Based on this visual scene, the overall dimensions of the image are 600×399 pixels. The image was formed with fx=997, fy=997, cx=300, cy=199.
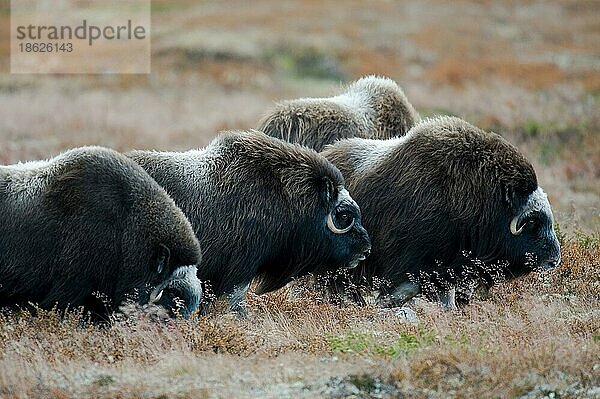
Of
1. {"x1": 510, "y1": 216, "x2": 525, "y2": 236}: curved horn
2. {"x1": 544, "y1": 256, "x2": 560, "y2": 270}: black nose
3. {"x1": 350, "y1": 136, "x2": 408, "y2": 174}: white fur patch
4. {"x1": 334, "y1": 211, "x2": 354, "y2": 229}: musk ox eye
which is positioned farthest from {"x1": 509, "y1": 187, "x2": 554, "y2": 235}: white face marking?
{"x1": 334, "y1": 211, "x2": 354, "y2": 229}: musk ox eye

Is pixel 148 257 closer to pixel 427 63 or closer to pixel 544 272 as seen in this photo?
pixel 544 272

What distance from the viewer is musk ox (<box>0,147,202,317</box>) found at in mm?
6230

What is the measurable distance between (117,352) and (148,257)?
0.71 m

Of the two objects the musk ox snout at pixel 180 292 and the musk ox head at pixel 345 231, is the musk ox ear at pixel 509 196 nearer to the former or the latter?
the musk ox head at pixel 345 231

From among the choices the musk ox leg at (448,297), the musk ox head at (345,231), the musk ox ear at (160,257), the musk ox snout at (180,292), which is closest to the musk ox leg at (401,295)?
the musk ox leg at (448,297)

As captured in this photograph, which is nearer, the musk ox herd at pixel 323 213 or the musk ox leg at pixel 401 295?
the musk ox herd at pixel 323 213

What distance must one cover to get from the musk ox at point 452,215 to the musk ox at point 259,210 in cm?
27

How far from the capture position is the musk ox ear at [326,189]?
23.6 feet

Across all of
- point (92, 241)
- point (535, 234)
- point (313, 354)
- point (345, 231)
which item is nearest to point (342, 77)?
point (535, 234)

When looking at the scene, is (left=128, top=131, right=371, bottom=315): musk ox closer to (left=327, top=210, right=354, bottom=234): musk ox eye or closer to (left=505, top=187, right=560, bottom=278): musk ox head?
(left=327, top=210, right=354, bottom=234): musk ox eye

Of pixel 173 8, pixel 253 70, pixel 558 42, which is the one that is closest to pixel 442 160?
pixel 253 70

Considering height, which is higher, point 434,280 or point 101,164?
point 101,164

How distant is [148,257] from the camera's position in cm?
631

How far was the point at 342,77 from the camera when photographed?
23875mm
